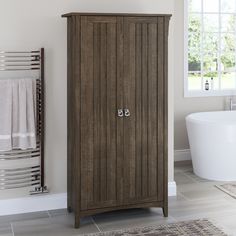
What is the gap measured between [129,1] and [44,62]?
3.18ft

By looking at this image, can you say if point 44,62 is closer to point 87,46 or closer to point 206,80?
point 87,46

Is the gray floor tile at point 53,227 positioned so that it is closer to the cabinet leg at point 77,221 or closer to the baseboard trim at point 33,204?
the cabinet leg at point 77,221

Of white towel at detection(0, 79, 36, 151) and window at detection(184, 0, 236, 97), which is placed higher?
window at detection(184, 0, 236, 97)

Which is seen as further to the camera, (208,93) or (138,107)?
(208,93)

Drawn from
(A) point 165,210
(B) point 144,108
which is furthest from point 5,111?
(A) point 165,210

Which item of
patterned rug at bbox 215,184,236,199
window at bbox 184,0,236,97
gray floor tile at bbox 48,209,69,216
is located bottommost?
gray floor tile at bbox 48,209,69,216

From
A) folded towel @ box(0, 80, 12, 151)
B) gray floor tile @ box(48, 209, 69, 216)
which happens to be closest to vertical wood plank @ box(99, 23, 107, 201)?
gray floor tile @ box(48, 209, 69, 216)

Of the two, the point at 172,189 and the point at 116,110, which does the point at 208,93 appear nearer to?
the point at 172,189

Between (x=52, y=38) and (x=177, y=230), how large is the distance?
1.95 m

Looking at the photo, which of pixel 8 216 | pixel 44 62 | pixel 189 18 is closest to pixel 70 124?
pixel 44 62

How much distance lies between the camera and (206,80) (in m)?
6.21

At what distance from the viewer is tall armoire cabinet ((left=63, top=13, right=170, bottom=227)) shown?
3.77 metres

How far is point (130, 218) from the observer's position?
408 centimetres

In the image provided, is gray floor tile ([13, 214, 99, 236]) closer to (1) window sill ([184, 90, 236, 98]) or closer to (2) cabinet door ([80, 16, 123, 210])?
(2) cabinet door ([80, 16, 123, 210])
